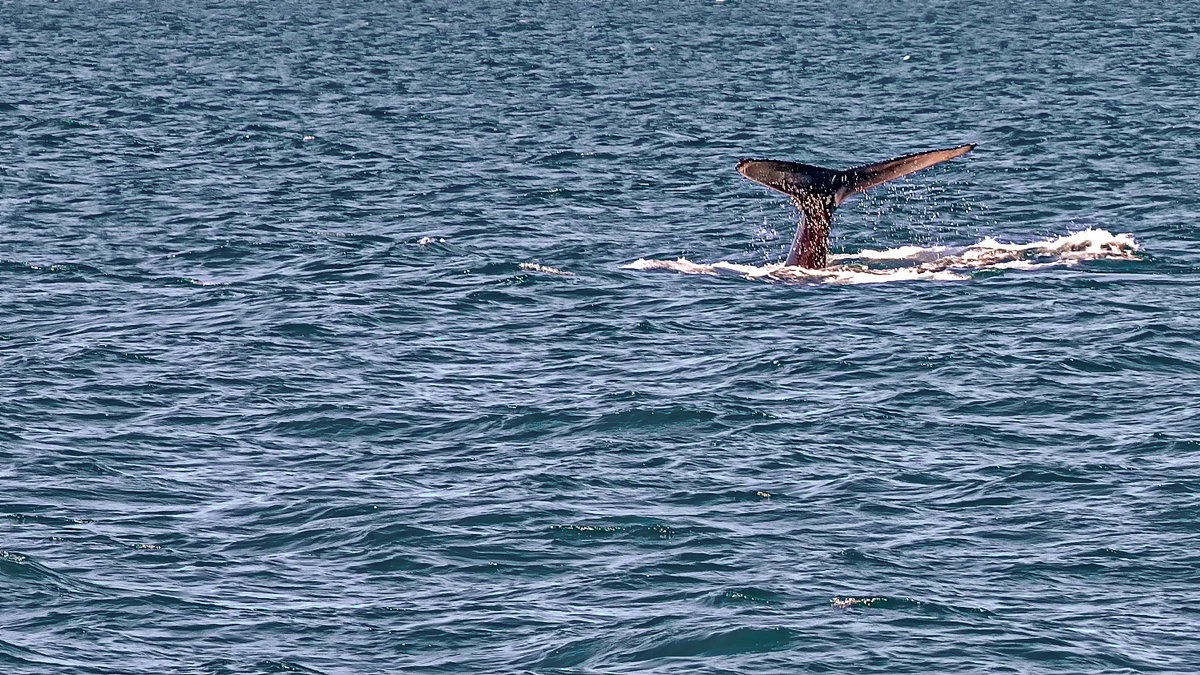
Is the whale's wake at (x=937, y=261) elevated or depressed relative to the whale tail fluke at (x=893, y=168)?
depressed

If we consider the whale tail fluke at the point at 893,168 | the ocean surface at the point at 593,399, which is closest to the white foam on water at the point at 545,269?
the ocean surface at the point at 593,399

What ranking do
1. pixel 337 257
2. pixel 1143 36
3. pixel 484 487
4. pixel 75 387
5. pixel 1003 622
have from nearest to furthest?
pixel 1003 622 < pixel 484 487 < pixel 75 387 < pixel 337 257 < pixel 1143 36

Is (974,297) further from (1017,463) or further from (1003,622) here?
(1003,622)

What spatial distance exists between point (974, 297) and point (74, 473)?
1955 cm

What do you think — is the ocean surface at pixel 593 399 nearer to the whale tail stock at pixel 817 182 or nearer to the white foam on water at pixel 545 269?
the white foam on water at pixel 545 269

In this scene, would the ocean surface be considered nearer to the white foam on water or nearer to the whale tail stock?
the white foam on water

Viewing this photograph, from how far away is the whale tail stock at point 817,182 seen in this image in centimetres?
3922

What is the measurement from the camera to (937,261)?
44.8m

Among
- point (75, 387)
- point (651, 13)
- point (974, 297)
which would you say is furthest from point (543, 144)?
point (651, 13)

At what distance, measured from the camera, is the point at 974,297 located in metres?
41.4

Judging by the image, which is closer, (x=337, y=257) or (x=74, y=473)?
(x=74, y=473)

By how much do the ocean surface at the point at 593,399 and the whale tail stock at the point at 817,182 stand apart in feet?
3.45

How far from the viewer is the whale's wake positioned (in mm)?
43469

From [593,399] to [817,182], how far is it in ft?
31.3
